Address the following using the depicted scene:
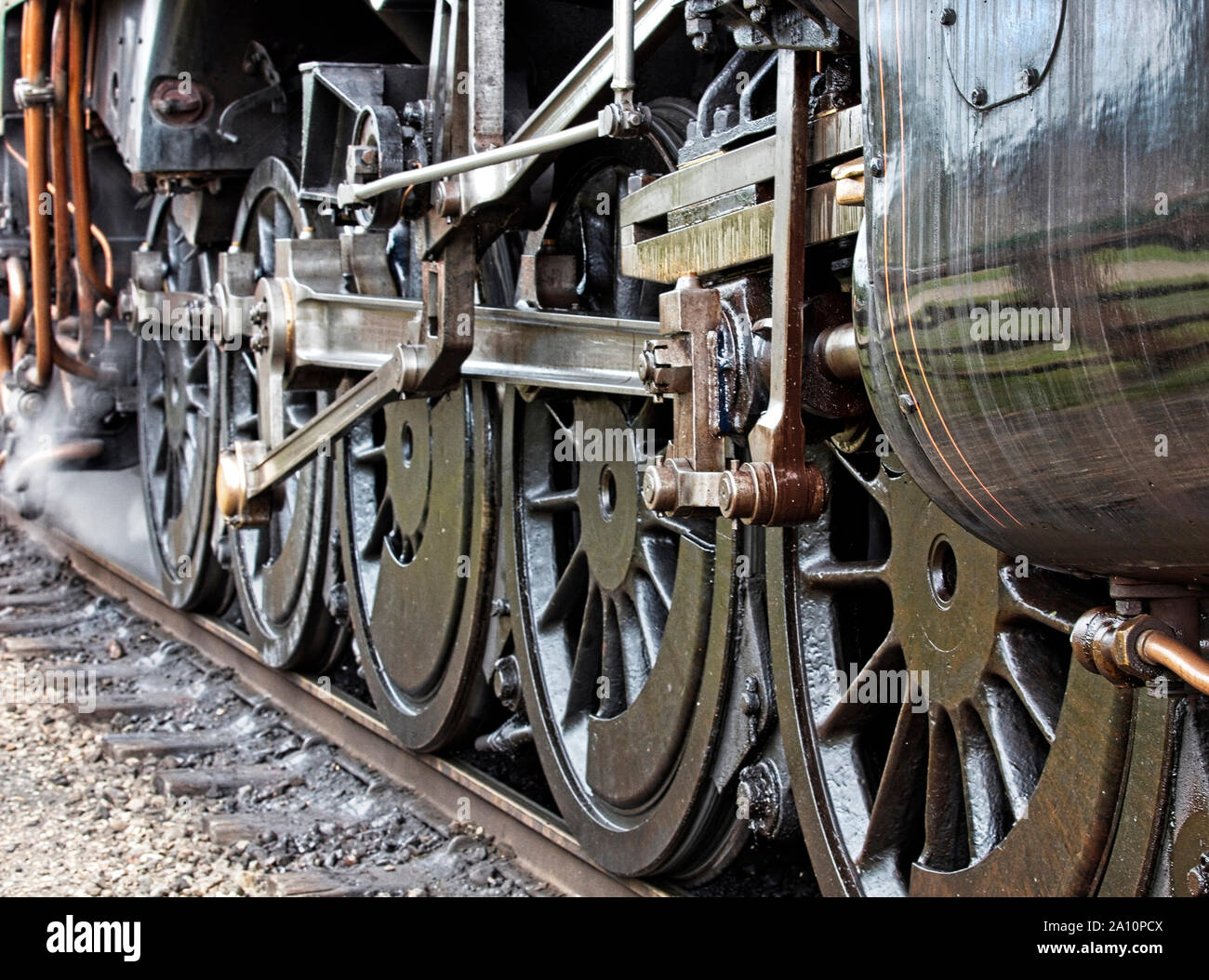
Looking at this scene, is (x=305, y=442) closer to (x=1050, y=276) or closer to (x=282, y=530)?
(x=282, y=530)

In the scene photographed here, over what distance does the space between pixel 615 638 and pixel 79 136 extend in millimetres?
3312

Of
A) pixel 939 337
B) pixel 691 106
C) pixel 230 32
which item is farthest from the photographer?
pixel 230 32

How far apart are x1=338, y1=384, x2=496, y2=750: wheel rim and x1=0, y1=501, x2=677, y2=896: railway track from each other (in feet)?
0.48

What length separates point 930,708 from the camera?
7.22 ft

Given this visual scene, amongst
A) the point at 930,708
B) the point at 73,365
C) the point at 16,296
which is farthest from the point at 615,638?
the point at 16,296

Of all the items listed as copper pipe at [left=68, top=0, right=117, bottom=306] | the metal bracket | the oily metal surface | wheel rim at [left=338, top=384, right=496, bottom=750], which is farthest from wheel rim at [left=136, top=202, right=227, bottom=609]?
the oily metal surface

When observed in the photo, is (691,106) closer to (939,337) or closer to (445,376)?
(445,376)

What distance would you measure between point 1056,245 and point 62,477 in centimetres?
669

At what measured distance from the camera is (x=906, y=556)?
2.23m

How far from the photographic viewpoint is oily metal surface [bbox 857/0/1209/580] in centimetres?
121

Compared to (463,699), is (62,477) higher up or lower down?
higher up

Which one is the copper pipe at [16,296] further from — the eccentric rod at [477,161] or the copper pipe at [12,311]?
the eccentric rod at [477,161]

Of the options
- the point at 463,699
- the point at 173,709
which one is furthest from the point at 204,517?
the point at 463,699

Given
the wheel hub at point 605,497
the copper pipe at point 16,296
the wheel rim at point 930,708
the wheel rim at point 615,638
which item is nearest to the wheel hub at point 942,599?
the wheel rim at point 930,708
